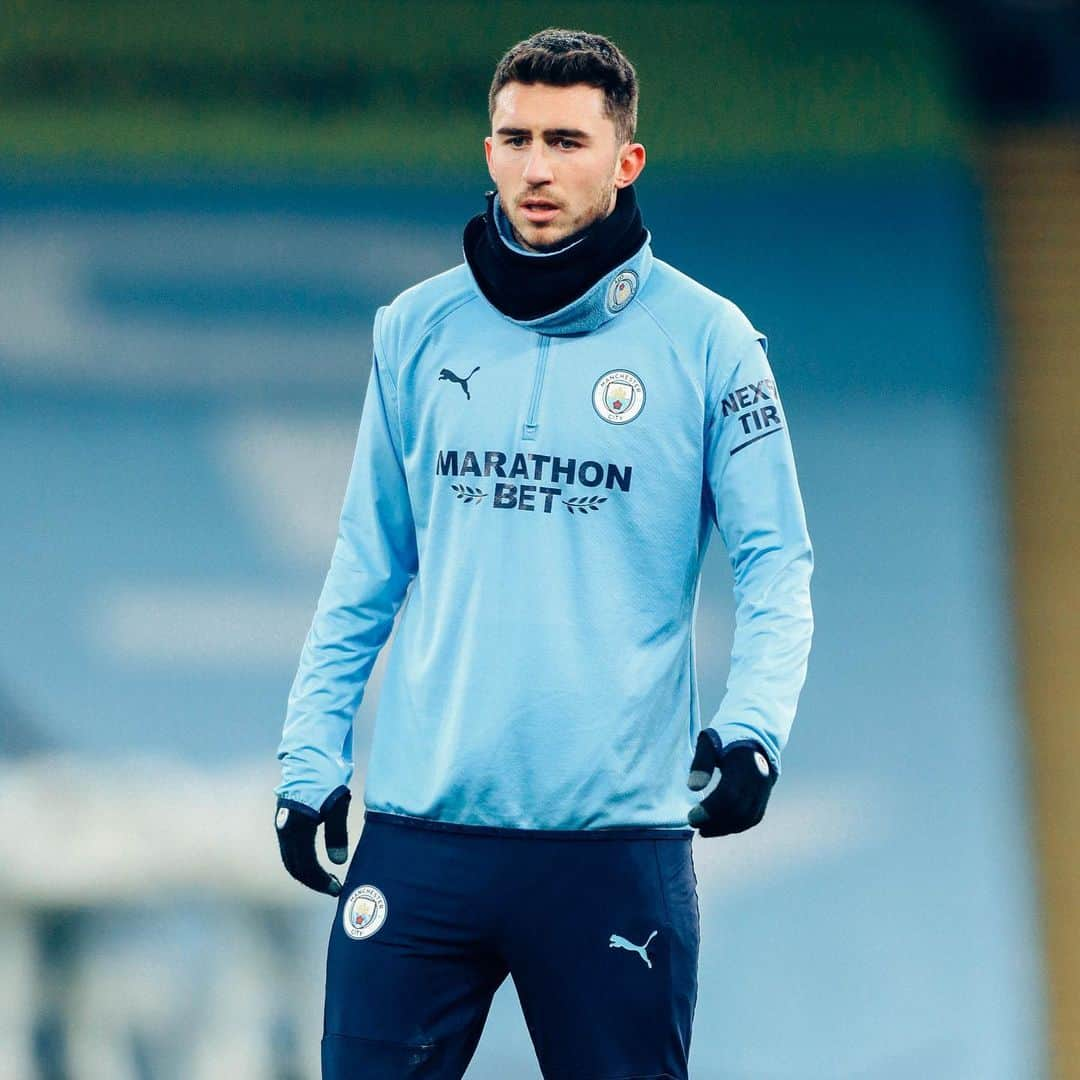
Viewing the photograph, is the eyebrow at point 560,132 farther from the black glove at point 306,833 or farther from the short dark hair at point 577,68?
the black glove at point 306,833

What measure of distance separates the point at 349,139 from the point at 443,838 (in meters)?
4.02

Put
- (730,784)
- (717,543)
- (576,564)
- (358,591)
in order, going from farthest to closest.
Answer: (717,543) → (358,591) → (576,564) → (730,784)

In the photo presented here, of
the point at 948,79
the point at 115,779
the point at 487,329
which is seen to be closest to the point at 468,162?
the point at 948,79

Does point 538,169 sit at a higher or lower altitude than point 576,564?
higher

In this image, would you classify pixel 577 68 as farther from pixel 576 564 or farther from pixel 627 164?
pixel 576 564

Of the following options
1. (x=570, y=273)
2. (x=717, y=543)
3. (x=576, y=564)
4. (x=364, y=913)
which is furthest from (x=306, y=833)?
(x=717, y=543)

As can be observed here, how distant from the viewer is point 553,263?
1.89 meters

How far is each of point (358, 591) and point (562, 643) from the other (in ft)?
0.86

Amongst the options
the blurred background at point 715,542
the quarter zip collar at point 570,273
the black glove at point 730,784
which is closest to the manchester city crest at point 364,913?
the black glove at point 730,784

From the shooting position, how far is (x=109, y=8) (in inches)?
219

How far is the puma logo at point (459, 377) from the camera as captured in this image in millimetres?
1931

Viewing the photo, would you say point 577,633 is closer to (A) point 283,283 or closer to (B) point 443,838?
(B) point 443,838

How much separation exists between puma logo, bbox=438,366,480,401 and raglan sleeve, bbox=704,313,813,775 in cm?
A: 23

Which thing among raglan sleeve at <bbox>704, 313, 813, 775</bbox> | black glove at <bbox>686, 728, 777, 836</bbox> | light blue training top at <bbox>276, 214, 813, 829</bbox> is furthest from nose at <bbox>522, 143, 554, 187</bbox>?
black glove at <bbox>686, 728, 777, 836</bbox>
